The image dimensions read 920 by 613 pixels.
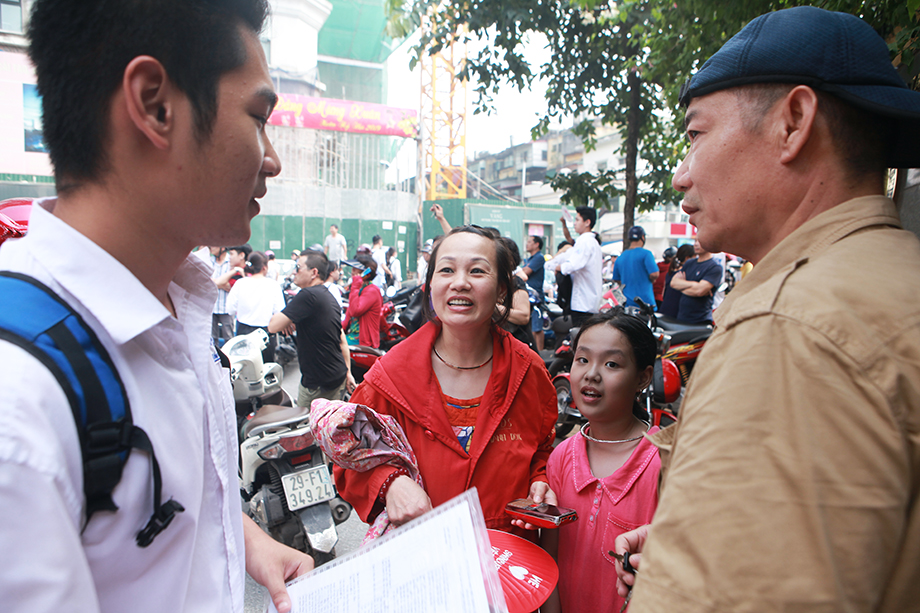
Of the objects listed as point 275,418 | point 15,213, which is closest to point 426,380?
point 15,213

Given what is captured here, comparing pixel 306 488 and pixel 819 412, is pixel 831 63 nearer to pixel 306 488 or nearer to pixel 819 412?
pixel 819 412

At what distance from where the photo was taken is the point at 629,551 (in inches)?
55.3

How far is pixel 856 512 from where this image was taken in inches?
23.9

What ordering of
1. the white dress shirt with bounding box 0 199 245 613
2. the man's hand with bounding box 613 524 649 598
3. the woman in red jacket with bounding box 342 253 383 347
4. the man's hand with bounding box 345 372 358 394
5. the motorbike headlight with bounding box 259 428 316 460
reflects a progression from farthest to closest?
the woman in red jacket with bounding box 342 253 383 347, the man's hand with bounding box 345 372 358 394, the motorbike headlight with bounding box 259 428 316 460, the man's hand with bounding box 613 524 649 598, the white dress shirt with bounding box 0 199 245 613

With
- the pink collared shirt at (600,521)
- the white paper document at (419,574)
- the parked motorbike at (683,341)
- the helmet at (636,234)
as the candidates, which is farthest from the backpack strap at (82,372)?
the helmet at (636,234)

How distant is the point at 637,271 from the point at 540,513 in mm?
5996

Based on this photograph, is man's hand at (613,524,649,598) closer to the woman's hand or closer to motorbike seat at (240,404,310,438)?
the woman's hand

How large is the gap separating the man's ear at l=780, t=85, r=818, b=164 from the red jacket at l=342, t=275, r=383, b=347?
5.59m

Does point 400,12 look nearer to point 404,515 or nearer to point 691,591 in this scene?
point 404,515

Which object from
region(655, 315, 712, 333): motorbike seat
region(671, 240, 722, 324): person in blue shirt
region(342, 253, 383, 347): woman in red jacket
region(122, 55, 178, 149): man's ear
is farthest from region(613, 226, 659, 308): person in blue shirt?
region(122, 55, 178, 149): man's ear

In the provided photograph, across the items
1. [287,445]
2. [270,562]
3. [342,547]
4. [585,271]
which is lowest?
[342,547]

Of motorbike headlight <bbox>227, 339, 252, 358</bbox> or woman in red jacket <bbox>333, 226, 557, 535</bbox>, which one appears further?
motorbike headlight <bbox>227, 339, 252, 358</bbox>

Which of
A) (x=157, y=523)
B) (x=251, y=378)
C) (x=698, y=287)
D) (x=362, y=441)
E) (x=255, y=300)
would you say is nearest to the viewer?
(x=157, y=523)

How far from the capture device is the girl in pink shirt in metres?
1.75
